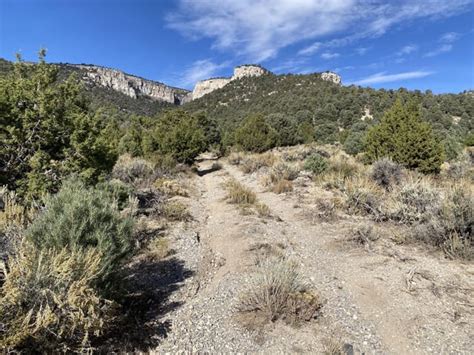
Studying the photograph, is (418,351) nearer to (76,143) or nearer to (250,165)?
(76,143)

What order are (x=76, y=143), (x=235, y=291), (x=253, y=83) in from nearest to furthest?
(x=235, y=291)
(x=76, y=143)
(x=253, y=83)

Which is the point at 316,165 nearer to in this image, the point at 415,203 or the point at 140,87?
the point at 415,203

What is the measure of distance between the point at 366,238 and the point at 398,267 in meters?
1.22

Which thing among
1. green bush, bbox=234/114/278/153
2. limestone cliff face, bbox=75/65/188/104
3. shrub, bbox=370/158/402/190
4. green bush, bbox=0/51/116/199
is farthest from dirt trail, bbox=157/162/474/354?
limestone cliff face, bbox=75/65/188/104

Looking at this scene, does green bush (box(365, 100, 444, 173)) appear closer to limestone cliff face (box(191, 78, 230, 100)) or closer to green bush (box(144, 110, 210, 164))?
green bush (box(144, 110, 210, 164))

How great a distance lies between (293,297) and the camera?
4.18 m

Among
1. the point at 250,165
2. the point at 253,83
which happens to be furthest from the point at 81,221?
the point at 253,83

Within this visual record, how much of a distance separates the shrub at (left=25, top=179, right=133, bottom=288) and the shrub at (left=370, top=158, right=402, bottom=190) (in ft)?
30.8

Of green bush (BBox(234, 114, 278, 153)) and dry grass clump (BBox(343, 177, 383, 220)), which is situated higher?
green bush (BBox(234, 114, 278, 153))

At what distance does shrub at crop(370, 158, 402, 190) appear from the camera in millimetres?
11086

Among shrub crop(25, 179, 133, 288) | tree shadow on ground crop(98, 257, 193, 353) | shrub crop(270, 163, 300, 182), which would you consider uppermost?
shrub crop(25, 179, 133, 288)

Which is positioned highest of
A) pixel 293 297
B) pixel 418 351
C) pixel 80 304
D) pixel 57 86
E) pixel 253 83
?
pixel 253 83

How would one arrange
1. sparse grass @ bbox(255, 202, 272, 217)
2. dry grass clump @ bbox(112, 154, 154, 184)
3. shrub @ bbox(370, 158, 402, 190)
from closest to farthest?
sparse grass @ bbox(255, 202, 272, 217) → shrub @ bbox(370, 158, 402, 190) → dry grass clump @ bbox(112, 154, 154, 184)

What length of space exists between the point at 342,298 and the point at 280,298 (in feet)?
3.59
